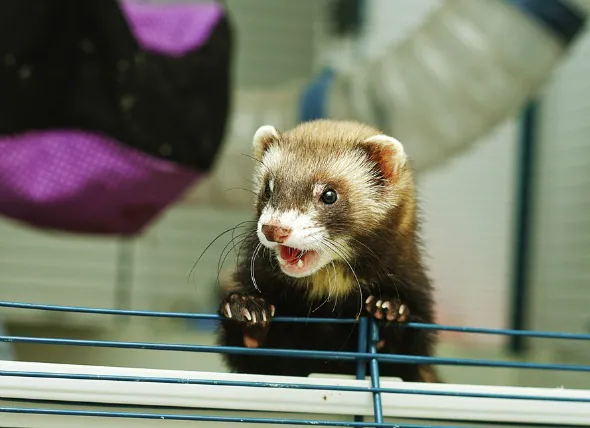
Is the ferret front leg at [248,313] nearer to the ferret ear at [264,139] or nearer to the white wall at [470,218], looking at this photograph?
the ferret ear at [264,139]

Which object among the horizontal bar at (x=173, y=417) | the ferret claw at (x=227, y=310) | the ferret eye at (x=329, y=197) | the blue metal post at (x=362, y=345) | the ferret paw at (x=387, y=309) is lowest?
the horizontal bar at (x=173, y=417)

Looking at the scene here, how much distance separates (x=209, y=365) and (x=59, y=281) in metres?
1.18

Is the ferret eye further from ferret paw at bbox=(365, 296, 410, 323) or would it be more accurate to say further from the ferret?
ferret paw at bbox=(365, 296, 410, 323)

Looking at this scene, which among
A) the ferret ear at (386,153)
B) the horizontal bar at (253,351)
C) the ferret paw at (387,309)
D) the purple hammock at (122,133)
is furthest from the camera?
the purple hammock at (122,133)

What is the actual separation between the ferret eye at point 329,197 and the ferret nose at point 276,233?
0.13 metres

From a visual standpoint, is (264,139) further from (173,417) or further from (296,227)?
(173,417)

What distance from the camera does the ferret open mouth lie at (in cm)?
92

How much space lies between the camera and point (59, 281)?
9.50 ft

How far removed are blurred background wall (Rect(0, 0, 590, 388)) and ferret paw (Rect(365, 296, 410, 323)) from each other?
1.55m

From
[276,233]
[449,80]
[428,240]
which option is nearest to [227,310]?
[276,233]

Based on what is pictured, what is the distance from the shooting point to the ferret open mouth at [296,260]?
3.01 feet

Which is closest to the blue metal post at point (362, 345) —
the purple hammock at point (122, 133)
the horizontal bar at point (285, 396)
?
the horizontal bar at point (285, 396)

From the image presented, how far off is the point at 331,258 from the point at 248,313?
0.43ft

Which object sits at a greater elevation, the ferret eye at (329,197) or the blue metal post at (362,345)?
the ferret eye at (329,197)
